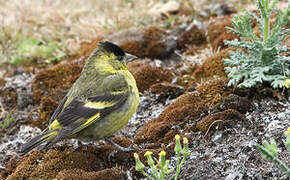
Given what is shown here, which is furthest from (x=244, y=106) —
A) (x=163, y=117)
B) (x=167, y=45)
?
(x=167, y=45)

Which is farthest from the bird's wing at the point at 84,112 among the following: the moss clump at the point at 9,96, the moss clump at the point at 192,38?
the moss clump at the point at 192,38

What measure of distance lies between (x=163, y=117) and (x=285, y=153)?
1637 mm

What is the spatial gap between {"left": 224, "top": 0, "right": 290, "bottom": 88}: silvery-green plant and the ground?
0.25 metres

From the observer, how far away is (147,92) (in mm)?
5617

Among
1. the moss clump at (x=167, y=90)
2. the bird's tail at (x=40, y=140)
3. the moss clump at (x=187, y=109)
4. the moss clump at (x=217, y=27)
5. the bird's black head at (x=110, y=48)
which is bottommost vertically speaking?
the moss clump at (x=167, y=90)

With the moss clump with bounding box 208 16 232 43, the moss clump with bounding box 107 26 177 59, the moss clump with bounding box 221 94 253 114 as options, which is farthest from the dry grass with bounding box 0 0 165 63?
the moss clump with bounding box 221 94 253 114

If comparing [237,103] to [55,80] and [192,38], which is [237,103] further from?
[55,80]

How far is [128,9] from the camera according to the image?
8039 mm

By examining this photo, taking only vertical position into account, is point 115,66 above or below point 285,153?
above

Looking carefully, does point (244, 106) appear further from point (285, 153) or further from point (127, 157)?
point (127, 157)

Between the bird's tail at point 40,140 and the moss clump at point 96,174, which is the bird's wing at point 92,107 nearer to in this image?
the bird's tail at point 40,140

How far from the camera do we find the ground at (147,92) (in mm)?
3887

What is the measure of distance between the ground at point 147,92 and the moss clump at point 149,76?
0.05 ft

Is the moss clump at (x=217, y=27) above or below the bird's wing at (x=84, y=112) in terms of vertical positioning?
below
